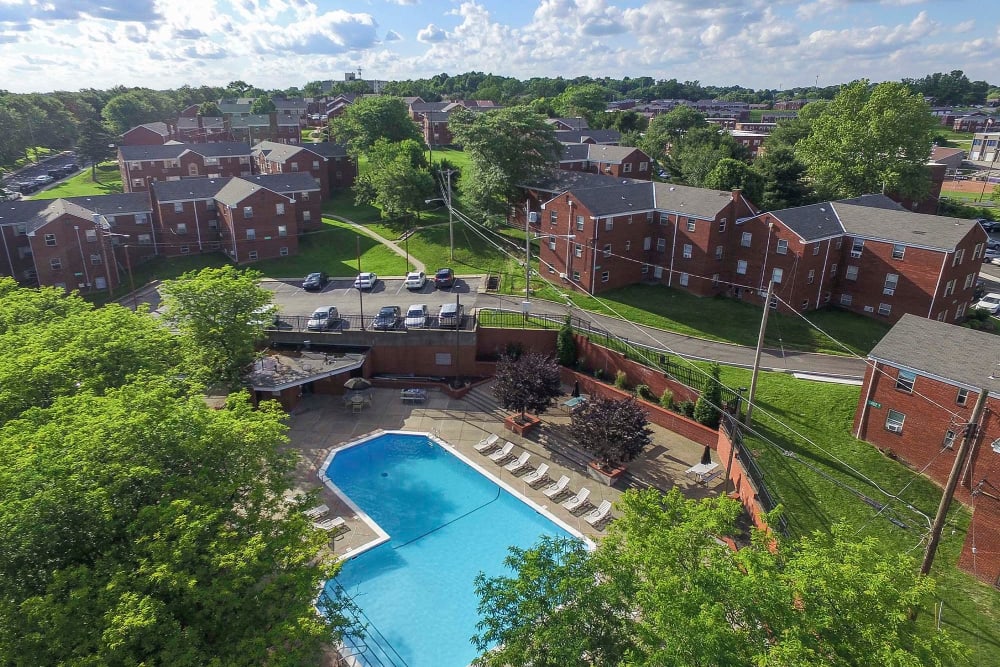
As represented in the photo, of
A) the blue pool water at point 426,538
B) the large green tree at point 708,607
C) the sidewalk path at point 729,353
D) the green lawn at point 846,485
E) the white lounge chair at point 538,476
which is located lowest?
the blue pool water at point 426,538

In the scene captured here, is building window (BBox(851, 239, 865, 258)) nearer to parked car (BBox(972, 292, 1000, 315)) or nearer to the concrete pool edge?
A: parked car (BBox(972, 292, 1000, 315))

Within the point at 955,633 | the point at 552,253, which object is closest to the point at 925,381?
the point at 955,633

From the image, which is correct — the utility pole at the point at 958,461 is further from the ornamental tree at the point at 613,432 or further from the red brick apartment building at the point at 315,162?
the red brick apartment building at the point at 315,162

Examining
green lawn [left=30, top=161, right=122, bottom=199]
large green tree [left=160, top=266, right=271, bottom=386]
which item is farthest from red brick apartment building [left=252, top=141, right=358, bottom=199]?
large green tree [left=160, top=266, right=271, bottom=386]

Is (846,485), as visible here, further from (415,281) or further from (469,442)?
(415,281)

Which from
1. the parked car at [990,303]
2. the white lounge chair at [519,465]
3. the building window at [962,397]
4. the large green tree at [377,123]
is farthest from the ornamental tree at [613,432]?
the large green tree at [377,123]

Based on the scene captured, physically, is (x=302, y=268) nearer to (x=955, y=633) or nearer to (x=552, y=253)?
(x=552, y=253)
